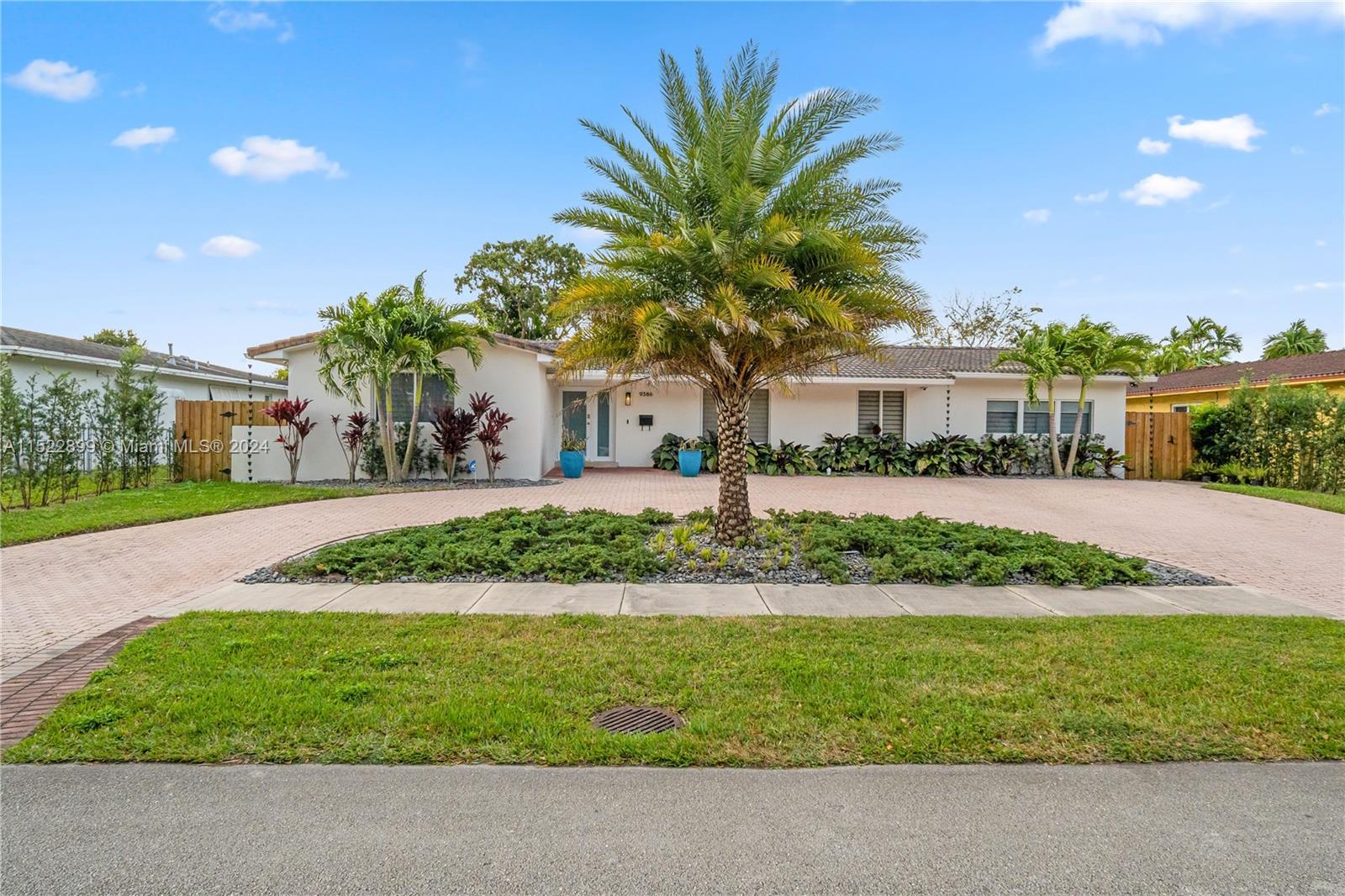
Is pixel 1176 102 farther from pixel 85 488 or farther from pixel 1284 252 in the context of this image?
pixel 85 488

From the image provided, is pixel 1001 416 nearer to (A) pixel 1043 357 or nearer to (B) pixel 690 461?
(A) pixel 1043 357

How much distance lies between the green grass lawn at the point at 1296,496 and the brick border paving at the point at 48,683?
17427mm

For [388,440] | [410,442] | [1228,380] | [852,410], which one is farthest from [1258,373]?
[388,440]

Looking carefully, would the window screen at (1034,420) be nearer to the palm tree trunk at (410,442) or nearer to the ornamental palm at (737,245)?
the ornamental palm at (737,245)

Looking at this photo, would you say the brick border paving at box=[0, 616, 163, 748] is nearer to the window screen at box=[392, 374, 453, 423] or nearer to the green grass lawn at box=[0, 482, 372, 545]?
the green grass lawn at box=[0, 482, 372, 545]

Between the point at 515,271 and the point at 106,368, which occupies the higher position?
the point at 515,271

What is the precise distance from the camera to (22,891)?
2207 mm

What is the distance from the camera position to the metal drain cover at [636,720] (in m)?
3.43

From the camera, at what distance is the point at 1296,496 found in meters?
13.4

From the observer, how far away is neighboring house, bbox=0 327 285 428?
15598 mm

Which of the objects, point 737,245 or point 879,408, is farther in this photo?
point 879,408

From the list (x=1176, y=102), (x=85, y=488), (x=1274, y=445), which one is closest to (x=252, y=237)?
(x=85, y=488)

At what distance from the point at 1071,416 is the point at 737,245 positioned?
52.3 feet

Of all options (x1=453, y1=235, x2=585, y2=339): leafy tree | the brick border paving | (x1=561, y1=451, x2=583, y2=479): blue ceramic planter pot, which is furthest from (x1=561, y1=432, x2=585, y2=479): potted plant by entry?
(x1=453, y1=235, x2=585, y2=339): leafy tree
